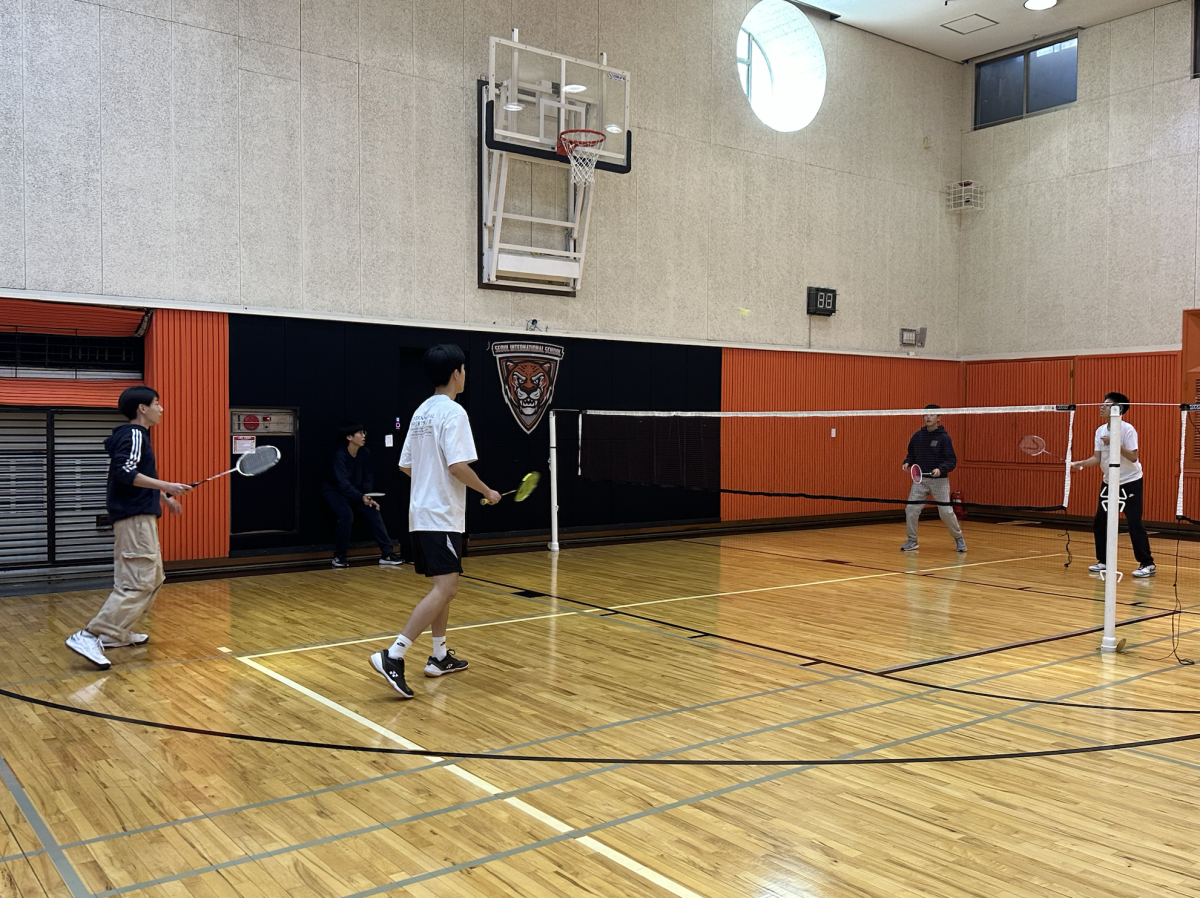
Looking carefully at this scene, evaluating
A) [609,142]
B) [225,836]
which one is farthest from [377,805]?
[609,142]

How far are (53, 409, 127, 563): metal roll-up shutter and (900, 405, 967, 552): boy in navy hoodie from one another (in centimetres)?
1003

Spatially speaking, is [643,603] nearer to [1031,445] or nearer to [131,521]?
[131,521]

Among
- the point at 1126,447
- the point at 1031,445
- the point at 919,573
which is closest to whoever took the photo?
the point at 1126,447

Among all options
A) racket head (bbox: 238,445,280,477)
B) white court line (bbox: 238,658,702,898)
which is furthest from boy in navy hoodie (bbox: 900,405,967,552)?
white court line (bbox: 238,658,702,898)

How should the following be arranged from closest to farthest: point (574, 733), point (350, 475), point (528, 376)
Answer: point (574, 733)
point (350, 475)
point (528, 376)

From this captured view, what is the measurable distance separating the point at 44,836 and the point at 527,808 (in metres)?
1.93

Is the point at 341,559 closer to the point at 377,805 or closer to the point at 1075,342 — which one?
the point at 377,805

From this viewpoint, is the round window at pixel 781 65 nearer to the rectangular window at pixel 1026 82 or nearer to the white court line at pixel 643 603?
the rectangular window at pixel 1026 82

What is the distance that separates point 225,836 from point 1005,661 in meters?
5.41

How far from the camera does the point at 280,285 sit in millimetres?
11688

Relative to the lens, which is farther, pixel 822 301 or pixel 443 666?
pixel 822 301

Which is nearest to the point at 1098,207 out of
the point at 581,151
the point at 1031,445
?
the point at 1031,445

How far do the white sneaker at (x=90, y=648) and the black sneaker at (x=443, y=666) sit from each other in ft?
7.33

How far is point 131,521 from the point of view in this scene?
687 cm
